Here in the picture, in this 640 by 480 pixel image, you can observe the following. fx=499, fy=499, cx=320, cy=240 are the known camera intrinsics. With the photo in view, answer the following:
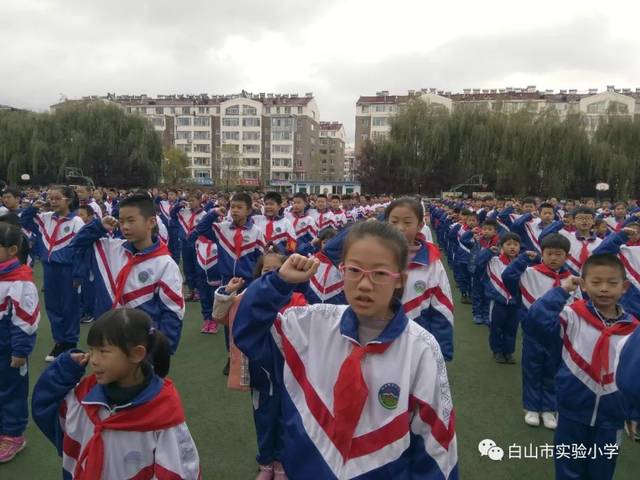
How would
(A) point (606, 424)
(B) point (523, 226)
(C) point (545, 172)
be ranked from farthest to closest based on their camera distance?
(C) point (545, 172)
(B) point (523, 226)
(A) point (606, 424)

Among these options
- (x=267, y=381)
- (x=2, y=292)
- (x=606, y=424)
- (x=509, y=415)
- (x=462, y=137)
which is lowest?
(x=509, y=415)

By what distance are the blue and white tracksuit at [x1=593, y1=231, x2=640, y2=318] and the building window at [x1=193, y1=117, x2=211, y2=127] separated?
203ft

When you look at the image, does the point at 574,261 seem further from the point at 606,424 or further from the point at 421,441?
the point at 421,441

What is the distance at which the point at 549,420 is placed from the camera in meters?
3.98

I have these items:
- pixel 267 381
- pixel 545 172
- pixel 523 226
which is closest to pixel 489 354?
pixel 523 226

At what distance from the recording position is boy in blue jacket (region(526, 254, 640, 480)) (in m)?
2.67

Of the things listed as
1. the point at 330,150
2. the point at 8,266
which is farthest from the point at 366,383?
the point at 330,150

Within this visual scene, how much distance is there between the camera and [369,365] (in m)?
1.58

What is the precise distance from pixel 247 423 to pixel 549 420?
7.87 ft

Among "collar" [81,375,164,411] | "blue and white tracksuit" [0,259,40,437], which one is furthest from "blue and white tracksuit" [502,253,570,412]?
"blue and white tracksuit" [0,259,40,437]

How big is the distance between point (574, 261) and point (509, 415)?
2.12m

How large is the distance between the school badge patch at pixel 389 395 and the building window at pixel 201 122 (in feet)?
212

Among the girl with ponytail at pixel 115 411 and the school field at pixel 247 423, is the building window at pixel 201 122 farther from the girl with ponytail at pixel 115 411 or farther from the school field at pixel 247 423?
the girl with ponytail at pixel 115 411

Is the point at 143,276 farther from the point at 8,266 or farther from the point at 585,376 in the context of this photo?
the point at 585,376
